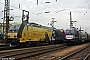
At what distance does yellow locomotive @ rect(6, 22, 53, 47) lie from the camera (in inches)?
992

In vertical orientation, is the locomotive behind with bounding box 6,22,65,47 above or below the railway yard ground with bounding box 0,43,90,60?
above

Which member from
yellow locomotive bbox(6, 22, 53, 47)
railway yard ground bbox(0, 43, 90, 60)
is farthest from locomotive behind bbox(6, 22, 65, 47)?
railway yard ground bbox(0, 43, 90, 60)

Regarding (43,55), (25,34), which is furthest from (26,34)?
(43,55)

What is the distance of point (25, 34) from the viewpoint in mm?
26391

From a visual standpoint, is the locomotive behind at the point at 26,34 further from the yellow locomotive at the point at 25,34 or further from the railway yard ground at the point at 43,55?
the railway yard ground at the point at 43,55

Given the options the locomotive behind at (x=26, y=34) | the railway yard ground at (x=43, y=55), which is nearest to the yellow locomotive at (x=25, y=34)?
the locomotive behind at (x=26, y=34)

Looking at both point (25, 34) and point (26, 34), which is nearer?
point (25, 34)

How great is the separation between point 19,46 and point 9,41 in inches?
76.6

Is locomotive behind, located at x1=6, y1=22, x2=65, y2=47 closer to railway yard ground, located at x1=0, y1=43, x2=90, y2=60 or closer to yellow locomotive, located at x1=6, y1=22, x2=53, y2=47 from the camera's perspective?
yellow locomotive, located at x1=6, y1=22, x2=53, y2=47

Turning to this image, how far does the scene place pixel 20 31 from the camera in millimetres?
25344

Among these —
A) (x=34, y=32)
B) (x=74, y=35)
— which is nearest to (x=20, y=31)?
(x=34, y=32)

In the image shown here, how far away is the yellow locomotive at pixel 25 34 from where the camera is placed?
2519 centimetres

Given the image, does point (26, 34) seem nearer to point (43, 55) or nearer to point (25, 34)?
point (25, 34)

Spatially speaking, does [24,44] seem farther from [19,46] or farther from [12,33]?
[12,33]
